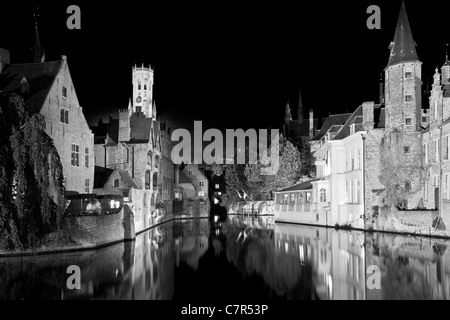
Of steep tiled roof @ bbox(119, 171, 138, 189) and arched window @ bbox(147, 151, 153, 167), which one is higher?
arched window @ bbox(147, 151, 153, 167)

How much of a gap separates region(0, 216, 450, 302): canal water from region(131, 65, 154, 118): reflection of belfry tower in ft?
286

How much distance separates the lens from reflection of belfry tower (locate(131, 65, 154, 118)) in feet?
394

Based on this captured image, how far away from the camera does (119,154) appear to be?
49.3 m

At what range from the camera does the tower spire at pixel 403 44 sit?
4441 cm

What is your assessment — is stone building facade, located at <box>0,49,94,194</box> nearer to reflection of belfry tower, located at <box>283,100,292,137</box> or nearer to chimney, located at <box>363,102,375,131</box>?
chimney, located at <box>363,102,375,131</box>

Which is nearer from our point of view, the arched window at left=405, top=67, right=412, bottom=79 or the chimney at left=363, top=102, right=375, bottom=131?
the arched window at left=405, top=67, right=412, bottom=79

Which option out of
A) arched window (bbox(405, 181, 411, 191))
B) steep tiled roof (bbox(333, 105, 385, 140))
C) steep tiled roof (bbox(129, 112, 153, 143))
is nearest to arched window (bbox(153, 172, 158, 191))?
steep tiled roof (bbox(129, 112, 153, 143))

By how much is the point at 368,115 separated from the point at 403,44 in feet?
23.7

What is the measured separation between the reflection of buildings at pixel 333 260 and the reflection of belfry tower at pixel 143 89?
82.7 meters

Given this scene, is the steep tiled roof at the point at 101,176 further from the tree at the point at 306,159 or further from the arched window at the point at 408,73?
the tree at the point at 306,159

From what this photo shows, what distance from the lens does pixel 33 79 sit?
36344 mm

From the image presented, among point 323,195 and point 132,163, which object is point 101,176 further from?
point 323,195

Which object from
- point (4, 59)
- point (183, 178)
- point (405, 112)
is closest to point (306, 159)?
point (183, 178)
